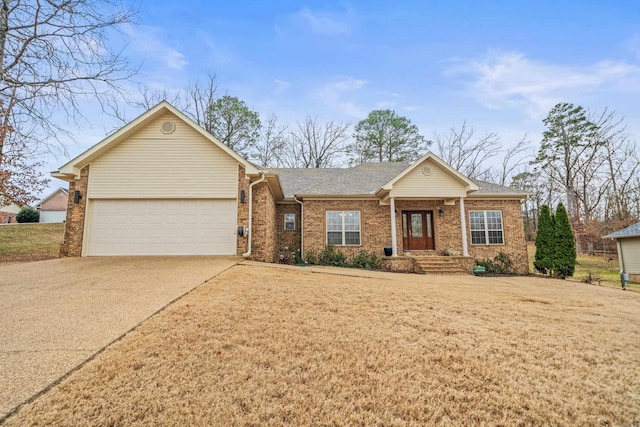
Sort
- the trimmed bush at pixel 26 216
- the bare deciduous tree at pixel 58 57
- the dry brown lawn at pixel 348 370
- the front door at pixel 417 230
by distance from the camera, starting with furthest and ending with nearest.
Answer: the trimmed bush at pixel 26 216 < the front door at pixel 417 230 < the bare deciduous tree at pixel 58 57 < the dry brown lawn at pixel 348 370

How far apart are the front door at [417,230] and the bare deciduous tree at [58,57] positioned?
1264 cm

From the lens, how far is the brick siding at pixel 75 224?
961cm

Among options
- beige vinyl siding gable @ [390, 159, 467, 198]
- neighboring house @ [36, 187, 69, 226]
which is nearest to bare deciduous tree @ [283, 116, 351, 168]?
beige vinyl siding gable @ [390, 159, 467, 198]

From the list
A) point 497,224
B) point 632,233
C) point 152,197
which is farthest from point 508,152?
point 152,197

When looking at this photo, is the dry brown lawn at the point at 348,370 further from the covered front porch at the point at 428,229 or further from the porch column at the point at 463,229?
the covered front porch at the point at 428,229

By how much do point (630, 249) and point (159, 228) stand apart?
21820 mm

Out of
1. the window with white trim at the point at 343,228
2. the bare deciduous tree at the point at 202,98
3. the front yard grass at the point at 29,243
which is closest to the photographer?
the front yard grass at the point at 29,243

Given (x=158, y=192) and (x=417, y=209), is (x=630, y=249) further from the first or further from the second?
(x=158, y=192)

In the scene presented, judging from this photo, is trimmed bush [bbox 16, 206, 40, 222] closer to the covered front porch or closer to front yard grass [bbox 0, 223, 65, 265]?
front yard grass [bbox 0, 223, 65, 265]

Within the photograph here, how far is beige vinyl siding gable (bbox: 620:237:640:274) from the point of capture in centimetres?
1423

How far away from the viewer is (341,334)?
11.8 feet

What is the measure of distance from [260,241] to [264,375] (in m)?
8.02

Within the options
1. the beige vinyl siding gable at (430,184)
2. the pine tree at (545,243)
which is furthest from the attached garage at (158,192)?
the pine tree at (545,243)

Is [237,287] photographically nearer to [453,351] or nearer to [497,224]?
[453,351]
